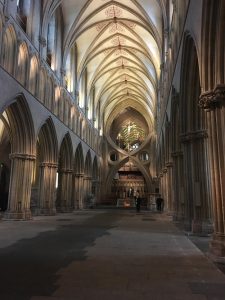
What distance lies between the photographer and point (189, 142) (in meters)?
11.1

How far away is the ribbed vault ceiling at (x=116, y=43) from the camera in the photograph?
22.4 metres

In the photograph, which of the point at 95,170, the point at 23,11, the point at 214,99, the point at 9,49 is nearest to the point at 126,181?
the point at 95,170

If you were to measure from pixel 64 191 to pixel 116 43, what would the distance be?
1508cm

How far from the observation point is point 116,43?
29.4 m

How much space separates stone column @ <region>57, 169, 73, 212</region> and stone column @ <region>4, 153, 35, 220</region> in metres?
8.01

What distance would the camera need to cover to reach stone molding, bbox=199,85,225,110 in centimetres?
686

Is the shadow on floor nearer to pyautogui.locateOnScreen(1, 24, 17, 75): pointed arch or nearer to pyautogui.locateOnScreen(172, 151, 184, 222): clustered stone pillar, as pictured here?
pyautogui.locateOnScreen(172, 151, 184, 222): clustered stone pillar

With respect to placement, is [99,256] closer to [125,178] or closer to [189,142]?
[189,142]

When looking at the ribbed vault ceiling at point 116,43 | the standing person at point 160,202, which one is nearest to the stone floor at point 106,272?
the ribbed vault ceiling at point 116,43

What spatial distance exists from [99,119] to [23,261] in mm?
34468

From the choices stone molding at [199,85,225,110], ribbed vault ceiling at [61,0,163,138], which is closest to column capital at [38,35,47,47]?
ribbed vault ceiling at [61,0,163,138]

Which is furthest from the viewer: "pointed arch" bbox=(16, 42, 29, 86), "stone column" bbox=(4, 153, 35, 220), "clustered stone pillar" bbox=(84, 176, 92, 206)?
"clustered stone pillar" bbox=(84, 176, 92, 206)

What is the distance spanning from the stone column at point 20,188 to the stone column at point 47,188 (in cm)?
345

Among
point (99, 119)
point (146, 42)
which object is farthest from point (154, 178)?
point (146, 42)
